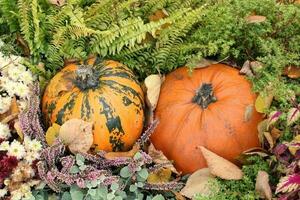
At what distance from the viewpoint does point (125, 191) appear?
8.23 feet

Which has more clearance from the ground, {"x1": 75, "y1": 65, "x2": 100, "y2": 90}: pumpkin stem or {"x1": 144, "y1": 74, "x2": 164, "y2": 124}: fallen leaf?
{"x1": 75, "y1": 65, "x2": 100, "y2": 90}: pumpkin stem

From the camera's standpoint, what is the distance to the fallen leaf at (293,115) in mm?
2291

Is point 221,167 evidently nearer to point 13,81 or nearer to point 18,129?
point 18,129

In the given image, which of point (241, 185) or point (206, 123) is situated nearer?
point (241, 185)

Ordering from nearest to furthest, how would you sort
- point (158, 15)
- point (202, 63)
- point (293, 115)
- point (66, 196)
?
point (293, 115) → point (66, 196) → point (202, 63) → point (158, 15)

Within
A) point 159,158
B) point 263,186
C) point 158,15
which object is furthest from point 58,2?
point 263,186

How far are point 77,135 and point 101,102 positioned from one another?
0.17m

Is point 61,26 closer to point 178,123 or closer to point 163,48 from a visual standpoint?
point 163,48

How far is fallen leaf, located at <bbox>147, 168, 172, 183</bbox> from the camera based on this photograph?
255 cm

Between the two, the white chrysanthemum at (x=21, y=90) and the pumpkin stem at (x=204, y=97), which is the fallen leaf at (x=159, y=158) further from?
the white chrysanthemum at (x=21, y=90)

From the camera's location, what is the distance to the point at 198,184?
249 cm

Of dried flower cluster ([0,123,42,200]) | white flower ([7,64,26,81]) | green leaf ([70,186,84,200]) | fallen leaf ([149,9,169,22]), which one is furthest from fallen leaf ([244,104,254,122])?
white flower ([7,64,26,81])

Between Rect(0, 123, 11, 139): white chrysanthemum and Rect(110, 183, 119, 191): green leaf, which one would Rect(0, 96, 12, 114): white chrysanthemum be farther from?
Rect(110, 183, 119, 191): green leaf

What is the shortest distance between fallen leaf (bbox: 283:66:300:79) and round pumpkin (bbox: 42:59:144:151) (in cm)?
68
